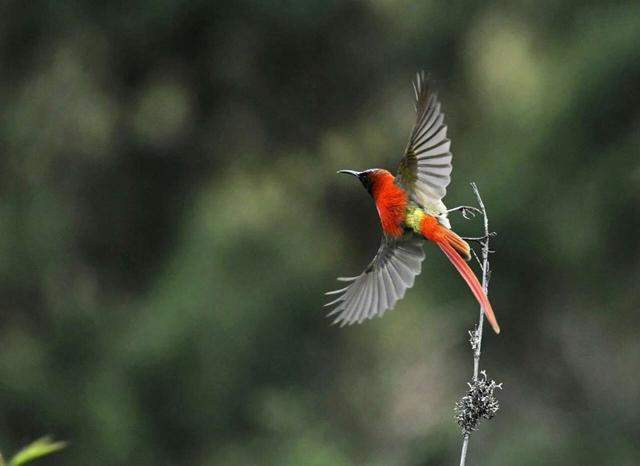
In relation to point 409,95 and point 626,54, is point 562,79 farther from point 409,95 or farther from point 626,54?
point 409,95

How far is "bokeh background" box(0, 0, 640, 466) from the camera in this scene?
16.8ft

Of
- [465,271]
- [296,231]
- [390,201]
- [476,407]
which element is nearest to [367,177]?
[390,201]

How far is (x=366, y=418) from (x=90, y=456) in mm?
1332

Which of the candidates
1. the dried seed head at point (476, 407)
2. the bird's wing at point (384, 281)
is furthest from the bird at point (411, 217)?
the dried seed head at point (476, 407)

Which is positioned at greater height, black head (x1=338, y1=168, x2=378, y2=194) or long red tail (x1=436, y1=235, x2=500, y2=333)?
black head (x1=338, y1=168, x2=378, y2=194)

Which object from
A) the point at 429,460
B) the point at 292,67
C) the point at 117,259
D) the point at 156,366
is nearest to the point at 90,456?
the point at 156,366

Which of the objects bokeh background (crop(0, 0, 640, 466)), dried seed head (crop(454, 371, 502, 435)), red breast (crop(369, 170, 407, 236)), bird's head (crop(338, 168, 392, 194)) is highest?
bokeh background (crop(0, 0, 640, 466))

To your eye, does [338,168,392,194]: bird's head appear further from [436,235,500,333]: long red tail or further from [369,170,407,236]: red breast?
[436,235,500,333]: long red tail

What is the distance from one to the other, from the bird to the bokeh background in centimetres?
285

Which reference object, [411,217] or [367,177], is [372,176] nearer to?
[367,177]

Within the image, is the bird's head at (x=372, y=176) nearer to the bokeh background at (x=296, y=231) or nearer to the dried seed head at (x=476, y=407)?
the dried seed head at (x=476, y=407)

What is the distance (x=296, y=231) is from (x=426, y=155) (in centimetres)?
356

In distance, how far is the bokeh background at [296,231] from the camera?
201 inches

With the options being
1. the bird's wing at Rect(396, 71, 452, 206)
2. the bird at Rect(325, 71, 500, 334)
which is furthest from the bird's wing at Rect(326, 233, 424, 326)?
the bird's wing at Rect(396, 71, 452, 206)
